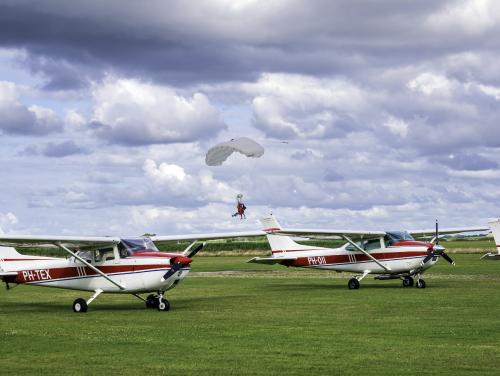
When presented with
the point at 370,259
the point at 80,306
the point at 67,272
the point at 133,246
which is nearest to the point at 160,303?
the point at 133,246

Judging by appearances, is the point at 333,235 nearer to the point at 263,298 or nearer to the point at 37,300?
the point at 263,298

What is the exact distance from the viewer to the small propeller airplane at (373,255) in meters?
29.8

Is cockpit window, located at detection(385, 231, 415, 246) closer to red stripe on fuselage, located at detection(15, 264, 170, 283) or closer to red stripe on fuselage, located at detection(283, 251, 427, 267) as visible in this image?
red stripe on fuselage, located at detection(283, 251, 427, 267)

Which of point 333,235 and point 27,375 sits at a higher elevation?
point 333,235

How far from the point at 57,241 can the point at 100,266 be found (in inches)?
60.4

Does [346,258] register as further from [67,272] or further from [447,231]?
[67,272]

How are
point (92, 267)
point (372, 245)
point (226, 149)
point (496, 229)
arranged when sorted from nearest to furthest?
1. point (92, 267)
2. point (372, 245)
3. point (496, 229)
4. point (226, 149)

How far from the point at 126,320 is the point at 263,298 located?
7.25 metres

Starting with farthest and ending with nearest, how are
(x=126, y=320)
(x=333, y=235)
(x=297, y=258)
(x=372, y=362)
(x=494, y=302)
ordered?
(x=297, y=258) < (x=333, y=235) < (x=494, y=302) < (x=126, y=320) < (x=372, y=362)

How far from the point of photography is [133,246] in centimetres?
2244

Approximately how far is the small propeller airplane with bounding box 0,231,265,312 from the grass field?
73 centimetres

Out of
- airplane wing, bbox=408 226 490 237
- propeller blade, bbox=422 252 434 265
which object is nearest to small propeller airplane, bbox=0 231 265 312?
propeller blade, bbox=422 252 434 265

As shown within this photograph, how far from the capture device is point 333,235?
31328 millimetres

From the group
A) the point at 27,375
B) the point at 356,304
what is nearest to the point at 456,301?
the point at 356,304
